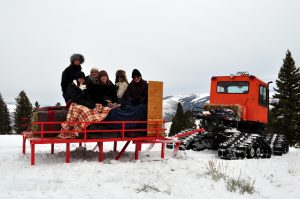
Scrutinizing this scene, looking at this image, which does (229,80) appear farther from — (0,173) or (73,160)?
(0,173)

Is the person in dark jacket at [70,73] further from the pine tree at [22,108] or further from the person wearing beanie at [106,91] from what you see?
the pine tree at [22,108]

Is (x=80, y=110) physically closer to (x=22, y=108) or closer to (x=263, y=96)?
(x=263, y=96)

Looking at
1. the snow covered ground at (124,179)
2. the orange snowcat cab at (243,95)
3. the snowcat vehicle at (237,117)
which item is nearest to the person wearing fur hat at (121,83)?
the snow covered ground at (124,179)

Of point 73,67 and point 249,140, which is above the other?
point 73,67

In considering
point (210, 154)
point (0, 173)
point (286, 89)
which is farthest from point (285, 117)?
point (0, 173)

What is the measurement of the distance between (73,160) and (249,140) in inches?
269

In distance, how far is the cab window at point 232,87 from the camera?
15282 mm

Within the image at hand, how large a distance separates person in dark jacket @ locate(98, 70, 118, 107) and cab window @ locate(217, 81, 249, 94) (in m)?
6.93

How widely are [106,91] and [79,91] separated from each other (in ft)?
2.86

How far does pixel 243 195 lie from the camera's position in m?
8.33

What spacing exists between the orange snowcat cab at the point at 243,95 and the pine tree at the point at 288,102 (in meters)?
23.4

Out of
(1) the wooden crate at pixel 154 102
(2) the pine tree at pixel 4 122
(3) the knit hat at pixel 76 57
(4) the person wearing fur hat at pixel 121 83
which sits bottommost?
(2) the pine tree at pixel 4 122

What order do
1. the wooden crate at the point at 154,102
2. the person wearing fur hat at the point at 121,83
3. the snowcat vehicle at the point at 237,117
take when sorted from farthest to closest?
the snowcat vehicle at the point at 237,117, the person wearing fur hat at the point at 121,83, the wooden crate at the point at 154,102

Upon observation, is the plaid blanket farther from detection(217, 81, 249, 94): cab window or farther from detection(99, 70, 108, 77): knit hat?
detection(217, 81, 249, 94): cab window
